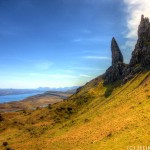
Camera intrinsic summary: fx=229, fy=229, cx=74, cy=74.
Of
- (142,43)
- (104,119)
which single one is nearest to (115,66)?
(142,43)

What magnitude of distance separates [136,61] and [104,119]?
5962cm

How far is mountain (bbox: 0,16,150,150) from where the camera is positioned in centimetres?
4698

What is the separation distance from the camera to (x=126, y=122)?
2090 inches

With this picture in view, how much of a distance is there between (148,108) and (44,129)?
45339 millimetres

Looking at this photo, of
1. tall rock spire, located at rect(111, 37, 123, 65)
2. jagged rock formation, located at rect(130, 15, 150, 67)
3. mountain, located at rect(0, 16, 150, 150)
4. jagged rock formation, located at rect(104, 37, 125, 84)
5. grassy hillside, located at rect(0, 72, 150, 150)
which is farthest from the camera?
tall rock spire, located at rect(111, 37, 123, 65)

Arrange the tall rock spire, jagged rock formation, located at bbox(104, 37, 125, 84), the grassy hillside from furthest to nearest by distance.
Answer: the tall rock spire < jagged rock formation, located at bbox(104, 37, 125, 84) < the grassy hillside

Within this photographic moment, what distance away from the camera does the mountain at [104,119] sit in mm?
46984

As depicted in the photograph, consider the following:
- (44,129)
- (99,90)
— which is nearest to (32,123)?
(44,129)

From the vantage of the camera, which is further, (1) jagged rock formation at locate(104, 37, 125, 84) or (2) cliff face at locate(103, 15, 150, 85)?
(1) jagged rock formation at locate(104, 37, 125, 84)

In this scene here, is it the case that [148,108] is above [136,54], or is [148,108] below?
below

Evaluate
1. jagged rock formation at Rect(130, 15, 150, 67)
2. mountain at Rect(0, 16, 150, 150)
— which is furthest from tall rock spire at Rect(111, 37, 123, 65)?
jagged rock formation at Rect(130, 15, 150, 67)

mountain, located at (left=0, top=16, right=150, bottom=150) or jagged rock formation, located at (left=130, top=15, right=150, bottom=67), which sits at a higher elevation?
jagged rock formation, located at (left=130, top=15, right=150, bottom=67)

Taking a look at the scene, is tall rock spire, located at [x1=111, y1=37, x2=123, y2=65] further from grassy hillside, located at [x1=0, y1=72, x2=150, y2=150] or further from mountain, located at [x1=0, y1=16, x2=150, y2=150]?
grassy hillside, located at [x1=0, y1=72, x2=150, y2=150]

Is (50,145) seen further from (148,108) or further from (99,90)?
(99,90)
